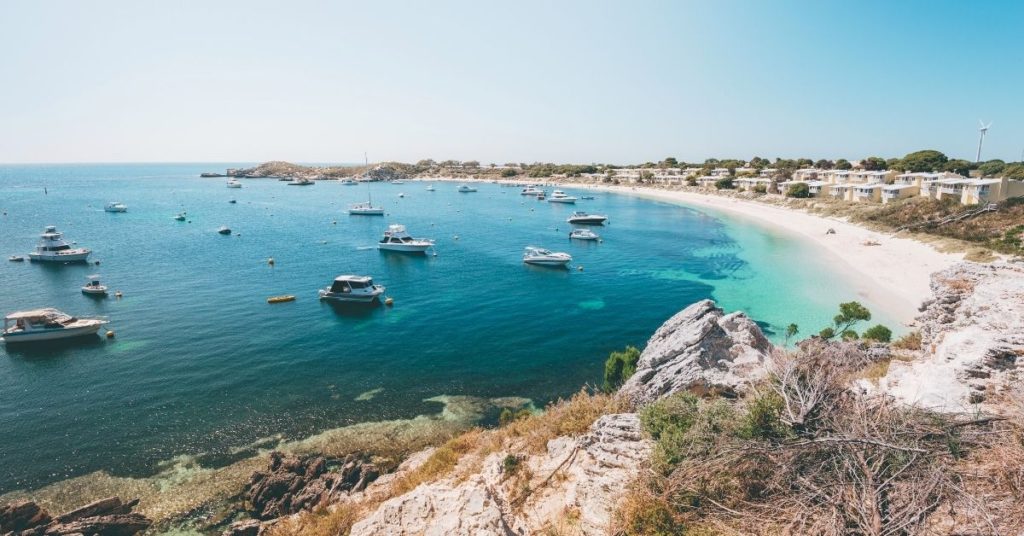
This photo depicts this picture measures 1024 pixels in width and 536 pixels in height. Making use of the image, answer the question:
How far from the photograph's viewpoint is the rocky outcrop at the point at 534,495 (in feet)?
35.3

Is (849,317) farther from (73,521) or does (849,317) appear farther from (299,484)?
(73,521)

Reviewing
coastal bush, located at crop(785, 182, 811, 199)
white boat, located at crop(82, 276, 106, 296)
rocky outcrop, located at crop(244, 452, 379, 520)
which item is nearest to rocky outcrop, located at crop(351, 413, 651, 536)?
rocky outcrop, located at crop(244, 452, 379, 520)

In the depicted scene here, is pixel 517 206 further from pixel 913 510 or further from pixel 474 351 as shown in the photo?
pixel 913 510

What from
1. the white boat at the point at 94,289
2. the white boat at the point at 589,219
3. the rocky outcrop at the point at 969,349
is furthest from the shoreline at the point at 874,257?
the white boat at the point at 94,289

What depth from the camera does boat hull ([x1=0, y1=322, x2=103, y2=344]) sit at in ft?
112

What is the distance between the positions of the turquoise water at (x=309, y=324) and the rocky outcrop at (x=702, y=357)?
1027 centimetres

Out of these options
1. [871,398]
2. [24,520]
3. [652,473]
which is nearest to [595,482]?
[652,473]

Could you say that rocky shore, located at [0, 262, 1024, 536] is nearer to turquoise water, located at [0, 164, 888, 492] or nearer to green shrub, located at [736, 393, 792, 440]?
green shrub, located at [736, 393, 792, 440]

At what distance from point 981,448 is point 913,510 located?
3.15 meters

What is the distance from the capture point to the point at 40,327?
34688 mm

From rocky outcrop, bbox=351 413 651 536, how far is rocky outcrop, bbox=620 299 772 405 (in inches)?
133

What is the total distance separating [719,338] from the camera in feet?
62.5

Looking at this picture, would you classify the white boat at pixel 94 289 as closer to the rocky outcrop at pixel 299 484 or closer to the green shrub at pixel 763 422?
the rocky outcrop at pixel 299 484

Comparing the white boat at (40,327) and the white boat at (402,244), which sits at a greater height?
the white boat at (402,244)
